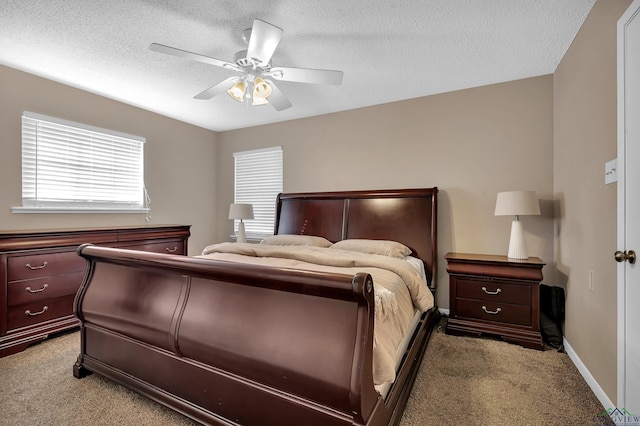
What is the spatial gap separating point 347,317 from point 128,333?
147 centimetres

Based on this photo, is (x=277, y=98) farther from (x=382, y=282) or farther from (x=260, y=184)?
(x=260, y=184)

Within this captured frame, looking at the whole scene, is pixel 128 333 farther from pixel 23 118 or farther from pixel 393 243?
pixel 23 118

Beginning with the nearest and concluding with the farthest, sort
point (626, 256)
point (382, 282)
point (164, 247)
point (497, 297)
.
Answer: point (626, 256) < point (382, 282) < point (497, 297) < point (164, 247)

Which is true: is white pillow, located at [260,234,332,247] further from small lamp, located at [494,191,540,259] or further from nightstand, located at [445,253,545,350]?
small lamp, located at [494,191,540,259]

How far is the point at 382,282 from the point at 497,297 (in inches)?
60.4

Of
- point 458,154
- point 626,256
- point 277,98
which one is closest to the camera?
point 626,256

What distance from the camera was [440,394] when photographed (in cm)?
189

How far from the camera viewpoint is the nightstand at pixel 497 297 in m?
2.56

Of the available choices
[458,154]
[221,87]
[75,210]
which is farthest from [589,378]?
[75,210]

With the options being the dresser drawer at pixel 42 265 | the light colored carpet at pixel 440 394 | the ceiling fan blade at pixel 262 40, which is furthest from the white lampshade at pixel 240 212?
the ceiling fan blade at pixel 262 40

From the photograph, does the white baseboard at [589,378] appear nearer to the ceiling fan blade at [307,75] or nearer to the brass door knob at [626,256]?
the brass door knob at [626,256]

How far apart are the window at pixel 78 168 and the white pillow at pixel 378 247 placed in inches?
111

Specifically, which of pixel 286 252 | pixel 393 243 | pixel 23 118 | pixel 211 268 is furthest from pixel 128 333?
pixel 23 118

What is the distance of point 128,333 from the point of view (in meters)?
1.83
